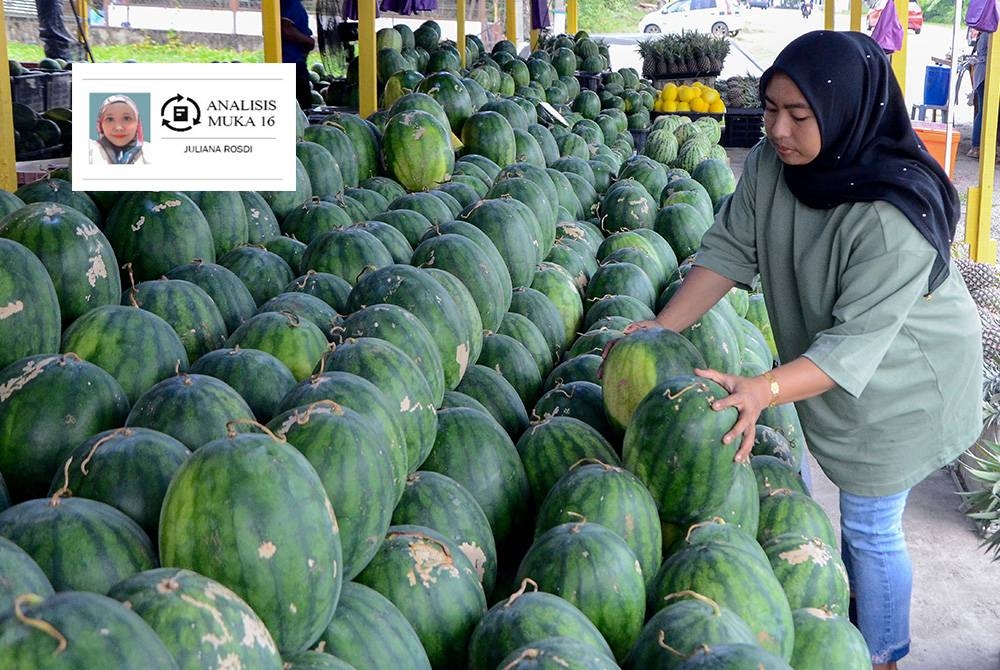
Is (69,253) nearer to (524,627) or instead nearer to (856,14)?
(524,627)

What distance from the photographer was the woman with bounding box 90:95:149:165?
2.31 metres

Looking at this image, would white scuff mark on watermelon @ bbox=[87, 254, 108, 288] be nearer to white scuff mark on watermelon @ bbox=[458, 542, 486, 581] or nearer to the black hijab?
white scuff mark on watermelon @ bbox=[458, 542, 486, 581]

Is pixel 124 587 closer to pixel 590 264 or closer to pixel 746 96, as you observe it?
pixel 590 264

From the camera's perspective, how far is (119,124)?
7.55ft

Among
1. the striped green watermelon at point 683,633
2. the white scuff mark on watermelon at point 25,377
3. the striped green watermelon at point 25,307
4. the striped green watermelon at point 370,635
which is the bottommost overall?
the striped green watermelon at point 683,633

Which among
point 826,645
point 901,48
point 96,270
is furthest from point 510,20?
point 826,645

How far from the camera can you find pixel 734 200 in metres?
2.96

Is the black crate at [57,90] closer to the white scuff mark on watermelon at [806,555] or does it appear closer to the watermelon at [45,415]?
the watermelon at [45,415]

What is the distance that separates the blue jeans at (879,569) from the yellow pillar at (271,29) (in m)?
3.67

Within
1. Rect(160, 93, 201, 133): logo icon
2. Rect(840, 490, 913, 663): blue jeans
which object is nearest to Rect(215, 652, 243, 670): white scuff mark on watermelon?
Rect(160, 93, 201, 133): logo icon

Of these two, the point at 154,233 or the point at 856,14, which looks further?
the point at 856,14

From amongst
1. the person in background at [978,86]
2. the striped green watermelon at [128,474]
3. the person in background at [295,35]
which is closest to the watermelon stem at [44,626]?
the striped green watermelon at [128,474]

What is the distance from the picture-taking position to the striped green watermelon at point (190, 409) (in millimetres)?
1648

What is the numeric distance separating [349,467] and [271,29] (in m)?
4.20
